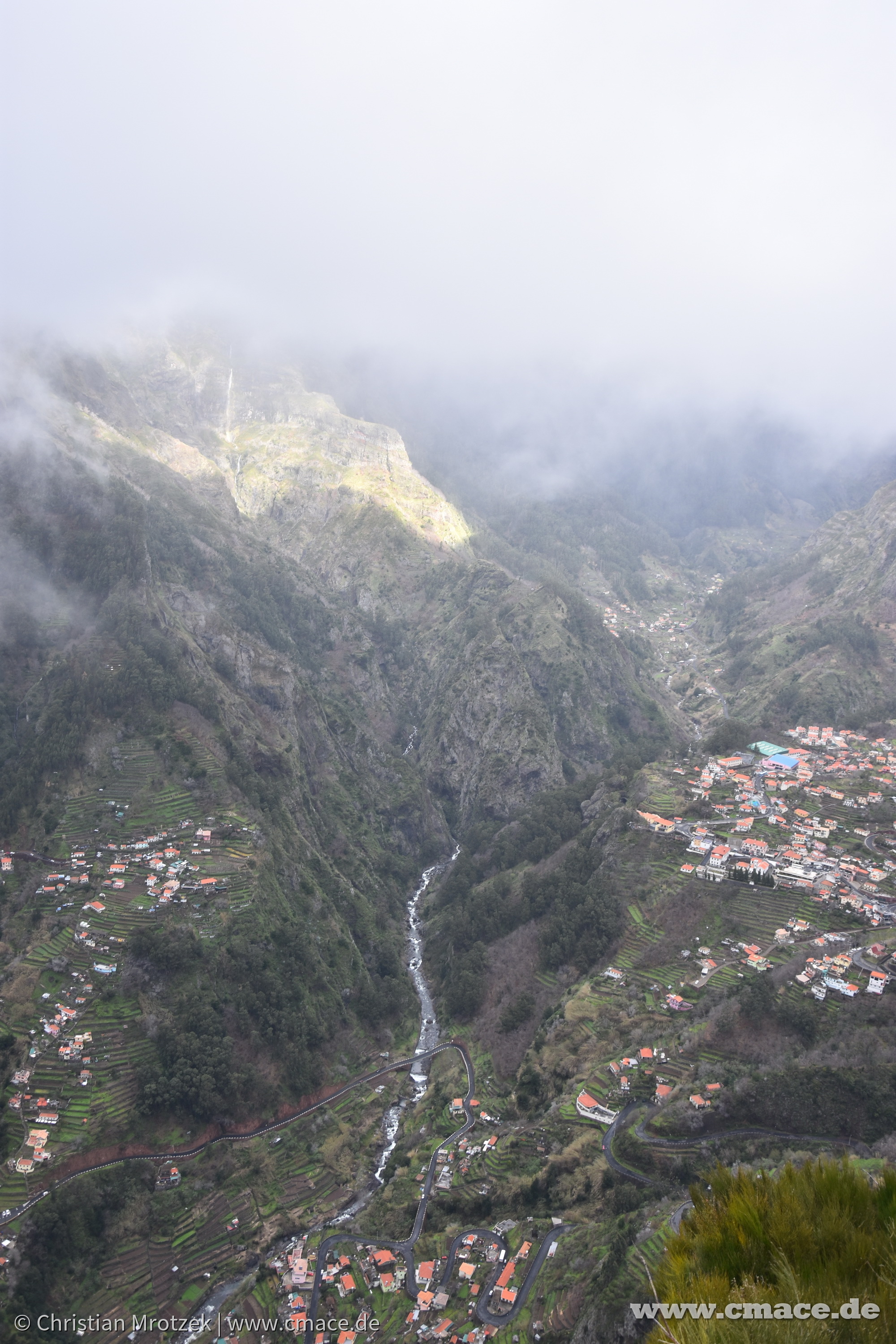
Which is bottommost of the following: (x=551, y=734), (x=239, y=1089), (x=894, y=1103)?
(x=894, y=1103)

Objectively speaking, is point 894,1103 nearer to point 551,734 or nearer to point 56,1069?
point 56,1069

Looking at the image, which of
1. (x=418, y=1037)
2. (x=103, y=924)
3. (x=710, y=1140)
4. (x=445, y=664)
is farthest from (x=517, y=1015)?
(x=445, y=664)

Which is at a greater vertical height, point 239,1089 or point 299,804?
point 299,804

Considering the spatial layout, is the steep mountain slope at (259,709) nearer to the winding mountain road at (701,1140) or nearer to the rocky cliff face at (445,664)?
the rocky cliff face at (445,664)

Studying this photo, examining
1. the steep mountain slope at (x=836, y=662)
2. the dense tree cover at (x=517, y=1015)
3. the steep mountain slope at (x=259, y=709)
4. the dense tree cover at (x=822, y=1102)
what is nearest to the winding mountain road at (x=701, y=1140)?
the dense tree cover at (x=822, y=1102)

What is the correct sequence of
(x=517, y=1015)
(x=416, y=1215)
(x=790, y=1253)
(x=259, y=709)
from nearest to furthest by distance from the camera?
(x=790, y=1253)
(x=416, y=1215)
(x=517, y=1015)
(x=259, y=709)

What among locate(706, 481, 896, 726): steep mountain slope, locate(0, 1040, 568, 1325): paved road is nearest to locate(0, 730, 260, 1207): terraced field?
locate(0, 1040, 568, 1325): paved road

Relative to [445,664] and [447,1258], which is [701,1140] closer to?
[447,1258]

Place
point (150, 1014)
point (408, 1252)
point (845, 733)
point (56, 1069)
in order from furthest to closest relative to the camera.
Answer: point (845, 733) < point (150, 1014) < point (56, 1069) < point (408, 1252)

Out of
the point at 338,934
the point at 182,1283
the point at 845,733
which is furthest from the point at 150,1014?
the point at 845,733
